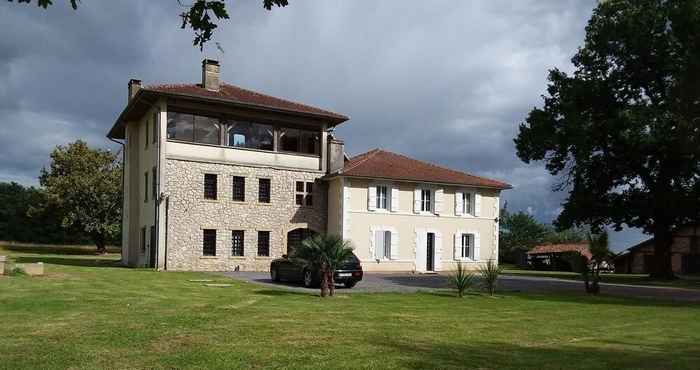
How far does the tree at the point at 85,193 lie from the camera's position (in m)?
51.2

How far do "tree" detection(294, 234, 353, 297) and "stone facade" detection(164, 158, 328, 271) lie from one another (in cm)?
1441

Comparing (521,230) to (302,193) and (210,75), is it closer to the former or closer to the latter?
(302,193)

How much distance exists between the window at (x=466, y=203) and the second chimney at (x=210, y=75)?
49.0ft

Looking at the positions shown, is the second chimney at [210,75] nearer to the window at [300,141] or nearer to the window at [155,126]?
the window at [155,126]

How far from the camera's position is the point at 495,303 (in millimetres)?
17344

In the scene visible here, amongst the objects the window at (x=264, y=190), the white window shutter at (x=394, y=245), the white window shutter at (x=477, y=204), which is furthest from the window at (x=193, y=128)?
the white window shutter at (x=477, y=204)

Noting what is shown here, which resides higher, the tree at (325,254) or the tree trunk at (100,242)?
the tree at (325,254)

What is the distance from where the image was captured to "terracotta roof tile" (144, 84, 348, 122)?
3134 cm

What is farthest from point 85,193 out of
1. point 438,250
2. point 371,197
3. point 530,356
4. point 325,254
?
point 530,356

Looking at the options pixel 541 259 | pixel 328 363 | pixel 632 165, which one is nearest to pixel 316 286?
pixel 328 363

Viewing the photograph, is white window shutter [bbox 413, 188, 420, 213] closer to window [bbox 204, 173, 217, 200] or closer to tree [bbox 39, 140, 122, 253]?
window [bbox 204, 173, 217, 200]

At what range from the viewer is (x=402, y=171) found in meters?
35.9

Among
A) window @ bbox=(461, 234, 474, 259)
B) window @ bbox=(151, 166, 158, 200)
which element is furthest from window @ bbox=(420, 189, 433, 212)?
window @ bbox=(151, 166, 158, 200)

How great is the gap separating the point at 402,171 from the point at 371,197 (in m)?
2.74
